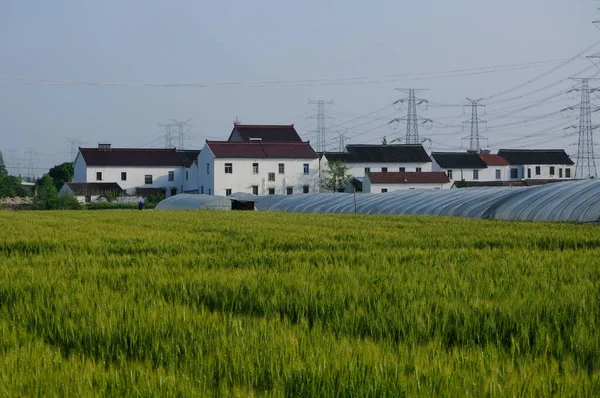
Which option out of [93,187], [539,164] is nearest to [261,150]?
[93,187]

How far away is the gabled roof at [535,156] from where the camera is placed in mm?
87250

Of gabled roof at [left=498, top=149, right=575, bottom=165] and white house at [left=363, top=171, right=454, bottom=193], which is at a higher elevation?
gabled roof at [left=498, top=149, right=575, bottom=165]

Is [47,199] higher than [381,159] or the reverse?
the reverse

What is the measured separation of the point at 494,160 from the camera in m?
84.7

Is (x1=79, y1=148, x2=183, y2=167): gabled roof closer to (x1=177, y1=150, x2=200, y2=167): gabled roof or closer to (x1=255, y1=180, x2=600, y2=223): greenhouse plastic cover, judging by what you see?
(x1=177, y1=150, x2=200, y2=167): gabled roof

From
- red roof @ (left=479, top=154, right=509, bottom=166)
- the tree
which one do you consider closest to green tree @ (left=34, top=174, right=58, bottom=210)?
the tree

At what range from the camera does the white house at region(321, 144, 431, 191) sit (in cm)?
7562

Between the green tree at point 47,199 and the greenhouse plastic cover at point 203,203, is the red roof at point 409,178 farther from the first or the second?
the green tree at point 47,199

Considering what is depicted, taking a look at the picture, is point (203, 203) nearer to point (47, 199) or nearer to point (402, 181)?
point (47, 199)

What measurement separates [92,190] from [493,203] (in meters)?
52.3

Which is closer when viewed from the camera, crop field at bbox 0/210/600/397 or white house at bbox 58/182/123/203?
crop field at bbox 0/210/600/397

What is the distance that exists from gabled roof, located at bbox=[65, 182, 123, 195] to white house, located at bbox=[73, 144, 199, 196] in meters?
1.97

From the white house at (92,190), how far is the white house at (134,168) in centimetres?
198

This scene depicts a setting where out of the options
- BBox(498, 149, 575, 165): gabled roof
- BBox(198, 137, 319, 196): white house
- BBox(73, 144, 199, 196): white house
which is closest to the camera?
BBox(198, 137, 319, 196): white house
